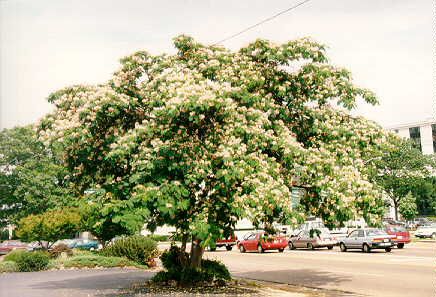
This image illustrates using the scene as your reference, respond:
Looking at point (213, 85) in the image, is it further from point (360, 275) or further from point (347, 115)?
point (360, 275)

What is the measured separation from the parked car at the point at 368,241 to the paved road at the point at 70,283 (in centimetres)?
1546

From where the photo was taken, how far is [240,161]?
1159 cm

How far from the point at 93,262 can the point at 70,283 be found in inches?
279

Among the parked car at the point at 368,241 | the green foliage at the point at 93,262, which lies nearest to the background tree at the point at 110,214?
the green foliage at the point at 93,262

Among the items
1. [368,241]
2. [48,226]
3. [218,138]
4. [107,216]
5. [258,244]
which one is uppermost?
[218,138]

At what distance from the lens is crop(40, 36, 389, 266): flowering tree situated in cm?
1169

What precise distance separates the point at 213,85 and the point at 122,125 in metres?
3.40

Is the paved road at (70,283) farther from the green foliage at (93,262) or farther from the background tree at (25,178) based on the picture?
the background tree at (25,178)

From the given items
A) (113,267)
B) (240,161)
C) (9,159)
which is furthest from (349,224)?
(9,159)

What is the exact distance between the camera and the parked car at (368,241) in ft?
97.6

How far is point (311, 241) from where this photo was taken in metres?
35.9

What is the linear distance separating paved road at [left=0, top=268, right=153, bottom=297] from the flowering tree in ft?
11.4

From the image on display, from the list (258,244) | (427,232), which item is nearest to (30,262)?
(258,244)

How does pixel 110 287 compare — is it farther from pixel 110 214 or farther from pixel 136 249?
pixel 136 249
